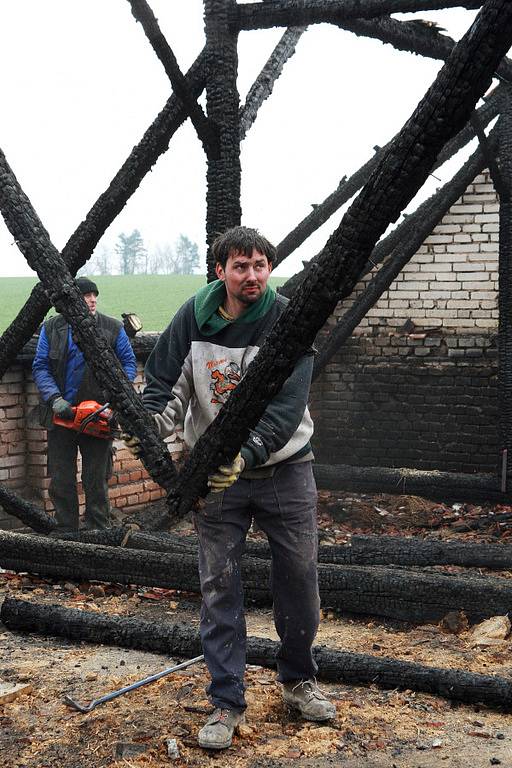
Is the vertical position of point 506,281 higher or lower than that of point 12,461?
higher

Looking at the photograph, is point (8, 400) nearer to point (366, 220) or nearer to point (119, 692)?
point (119, 692)

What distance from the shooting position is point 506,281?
28.7 feet

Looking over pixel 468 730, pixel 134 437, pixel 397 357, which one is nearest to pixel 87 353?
pixel 134 437

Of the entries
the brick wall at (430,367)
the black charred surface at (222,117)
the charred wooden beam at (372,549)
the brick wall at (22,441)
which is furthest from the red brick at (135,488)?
the brick wall at (430,367)

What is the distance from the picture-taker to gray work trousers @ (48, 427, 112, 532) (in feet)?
21.8

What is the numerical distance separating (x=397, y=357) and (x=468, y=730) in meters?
7.27

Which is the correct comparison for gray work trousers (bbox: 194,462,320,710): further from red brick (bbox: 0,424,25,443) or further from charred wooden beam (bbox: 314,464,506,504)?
charred wooden beam (bbox: 314,464,506,504)

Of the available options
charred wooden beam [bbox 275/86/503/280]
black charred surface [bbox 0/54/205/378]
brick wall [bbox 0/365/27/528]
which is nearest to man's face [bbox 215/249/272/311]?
black charred surface [bbox 0/54/205/378]

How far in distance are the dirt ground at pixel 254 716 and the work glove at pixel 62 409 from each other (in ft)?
5.78

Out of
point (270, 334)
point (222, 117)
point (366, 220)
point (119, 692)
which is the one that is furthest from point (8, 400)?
point (366, 220)

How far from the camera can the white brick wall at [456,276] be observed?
1014 cm

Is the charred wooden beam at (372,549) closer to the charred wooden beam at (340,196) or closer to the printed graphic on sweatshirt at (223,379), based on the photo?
the printed graphic on sweatshirt at (223,379)

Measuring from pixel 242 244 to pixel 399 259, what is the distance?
6474mm

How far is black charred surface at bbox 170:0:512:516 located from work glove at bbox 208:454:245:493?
30 mm
